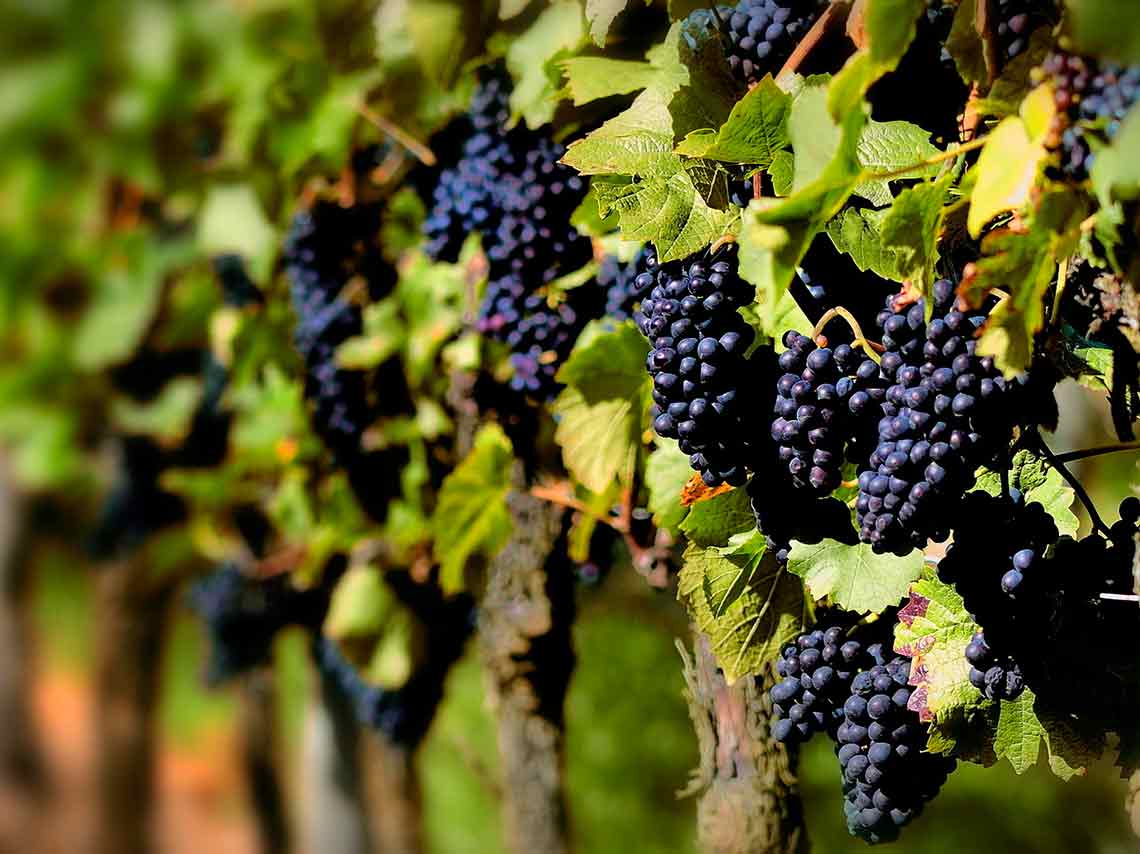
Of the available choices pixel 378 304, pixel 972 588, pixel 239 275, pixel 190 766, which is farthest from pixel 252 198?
pixel 190 766

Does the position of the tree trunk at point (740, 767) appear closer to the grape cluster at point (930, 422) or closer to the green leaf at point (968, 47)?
the grape cluster at point (930, 422)

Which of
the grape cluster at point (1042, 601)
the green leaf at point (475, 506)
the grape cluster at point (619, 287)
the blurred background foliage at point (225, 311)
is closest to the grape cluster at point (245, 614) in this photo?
the blurred background foliage at point (225, 311)

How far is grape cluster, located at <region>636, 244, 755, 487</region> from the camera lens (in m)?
0.71

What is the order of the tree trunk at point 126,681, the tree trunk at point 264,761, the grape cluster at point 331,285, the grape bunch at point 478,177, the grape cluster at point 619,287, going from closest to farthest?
the grape cluster at point 619,287, the grape bunch at point 478,177, the grape cluster at point 331,285, the tree trunk at point 264,761, the tree trunk at point 126,681

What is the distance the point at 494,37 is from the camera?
1179 millimetres

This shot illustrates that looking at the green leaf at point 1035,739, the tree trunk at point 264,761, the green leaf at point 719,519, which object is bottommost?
the tree trunk at point 264,761

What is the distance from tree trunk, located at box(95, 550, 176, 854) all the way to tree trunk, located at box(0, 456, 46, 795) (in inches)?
32.7

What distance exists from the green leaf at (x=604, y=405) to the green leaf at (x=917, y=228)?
30 centimetres

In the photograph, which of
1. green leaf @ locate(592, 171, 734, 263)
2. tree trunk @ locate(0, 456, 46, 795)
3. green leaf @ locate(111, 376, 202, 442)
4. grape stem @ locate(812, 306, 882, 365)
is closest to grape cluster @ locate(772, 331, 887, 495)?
grape stem @ locate(812, 306, 882, 365)

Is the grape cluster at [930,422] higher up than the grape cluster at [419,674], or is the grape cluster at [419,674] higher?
the grape cluster at [930,422]

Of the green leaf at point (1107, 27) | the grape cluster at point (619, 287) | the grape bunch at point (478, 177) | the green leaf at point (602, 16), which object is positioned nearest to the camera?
the green leaf at point (1107, 27)

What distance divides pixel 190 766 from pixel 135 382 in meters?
6.49

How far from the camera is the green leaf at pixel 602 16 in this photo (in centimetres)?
88

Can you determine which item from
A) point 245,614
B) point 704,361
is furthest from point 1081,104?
point 245,614
